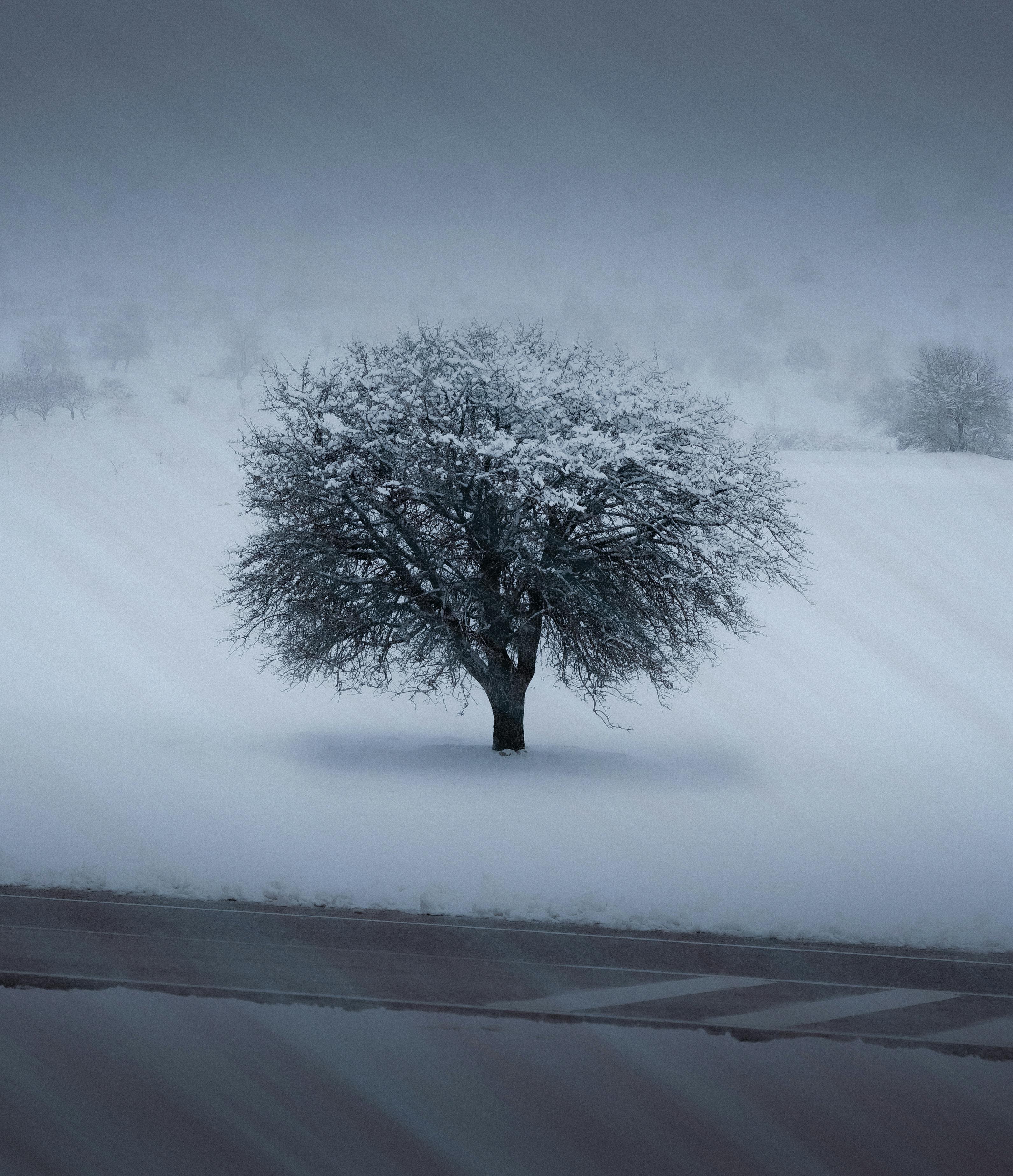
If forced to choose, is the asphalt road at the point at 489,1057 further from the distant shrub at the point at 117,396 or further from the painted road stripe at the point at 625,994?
the distant shrub at the point at 117,396

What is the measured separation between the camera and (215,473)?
64188 millimetres

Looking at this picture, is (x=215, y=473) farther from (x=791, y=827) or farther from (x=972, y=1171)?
(x=972, y=1171)

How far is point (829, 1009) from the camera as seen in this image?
8.41 meters

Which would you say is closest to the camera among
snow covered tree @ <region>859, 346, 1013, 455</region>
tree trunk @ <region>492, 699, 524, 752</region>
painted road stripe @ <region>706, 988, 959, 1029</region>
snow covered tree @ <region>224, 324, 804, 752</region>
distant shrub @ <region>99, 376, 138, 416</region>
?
painted road stripe @ <region>706, 988, 959, 1029</region>

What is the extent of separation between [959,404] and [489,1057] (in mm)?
72968

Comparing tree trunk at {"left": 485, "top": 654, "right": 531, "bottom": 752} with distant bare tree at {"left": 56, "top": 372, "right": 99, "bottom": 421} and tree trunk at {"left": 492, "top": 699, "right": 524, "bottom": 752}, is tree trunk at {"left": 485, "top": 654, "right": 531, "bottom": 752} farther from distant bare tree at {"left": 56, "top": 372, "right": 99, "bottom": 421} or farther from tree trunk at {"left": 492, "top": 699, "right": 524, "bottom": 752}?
distant bare tree at {"left": 56, "top": 372, "right": 99, "bottom": 421}

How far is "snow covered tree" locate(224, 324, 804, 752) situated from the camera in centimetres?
2031

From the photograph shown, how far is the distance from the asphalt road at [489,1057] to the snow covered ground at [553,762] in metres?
2.04

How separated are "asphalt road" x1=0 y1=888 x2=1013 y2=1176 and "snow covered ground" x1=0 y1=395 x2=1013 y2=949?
2.04 metres

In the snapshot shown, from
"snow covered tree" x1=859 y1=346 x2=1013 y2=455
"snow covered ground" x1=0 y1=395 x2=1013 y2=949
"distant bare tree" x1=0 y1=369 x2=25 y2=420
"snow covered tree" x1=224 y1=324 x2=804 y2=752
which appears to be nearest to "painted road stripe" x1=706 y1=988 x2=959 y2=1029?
"snow covered ground" x1=0 y1=395 x2=1013 y2=949

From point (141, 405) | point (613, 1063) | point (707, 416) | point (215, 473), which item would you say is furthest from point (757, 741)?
point (141, 405)

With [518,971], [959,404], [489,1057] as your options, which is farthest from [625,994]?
[959,404]

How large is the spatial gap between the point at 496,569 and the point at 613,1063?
49.1ft

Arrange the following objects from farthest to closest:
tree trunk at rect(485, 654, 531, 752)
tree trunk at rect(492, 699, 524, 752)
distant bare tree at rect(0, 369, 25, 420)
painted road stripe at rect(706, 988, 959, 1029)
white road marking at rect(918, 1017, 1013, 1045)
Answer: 1. distant bare tree at rect(0, 369, 25, 420)
2. tree trunk at rect(492, 699, 524, 752)
3. tree trunk at rect(485, 654, 531, 752)
4. painted road stripe at rect(706, 988, 959, 1029)
5. white road marking at rect(918, 1017, 1013, 1045)
